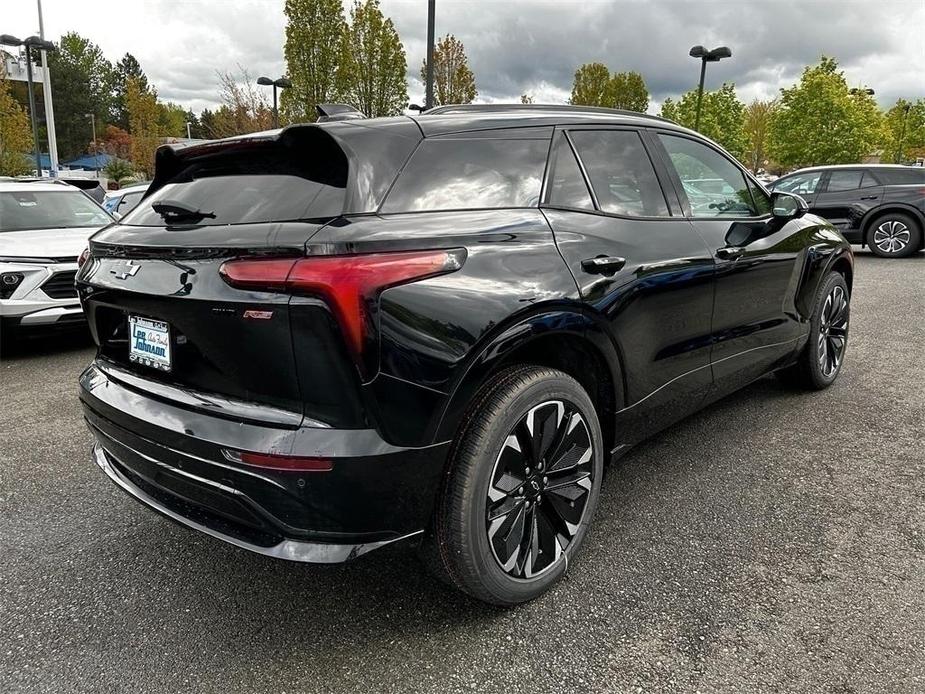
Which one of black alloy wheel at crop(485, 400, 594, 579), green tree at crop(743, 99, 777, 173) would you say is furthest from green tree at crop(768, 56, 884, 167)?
black alloy wheel at crop(485, 400, 594, 579)

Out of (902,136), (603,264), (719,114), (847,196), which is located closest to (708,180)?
(603,264)

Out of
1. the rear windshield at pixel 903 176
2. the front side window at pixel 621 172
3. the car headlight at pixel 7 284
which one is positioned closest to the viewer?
the front side window at pixel 621 172

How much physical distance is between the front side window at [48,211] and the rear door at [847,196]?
37.4 feet

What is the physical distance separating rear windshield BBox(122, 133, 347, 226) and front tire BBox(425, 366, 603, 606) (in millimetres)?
790

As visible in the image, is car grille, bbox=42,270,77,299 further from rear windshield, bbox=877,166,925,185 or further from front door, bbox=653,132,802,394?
rear windshield, bbox=877,166,925,185

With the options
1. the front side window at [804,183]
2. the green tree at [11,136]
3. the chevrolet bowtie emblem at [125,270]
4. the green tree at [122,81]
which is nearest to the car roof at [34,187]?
the chevrolet bowtie emblem at [125,270]

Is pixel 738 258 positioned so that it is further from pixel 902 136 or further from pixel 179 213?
pixel 902 136

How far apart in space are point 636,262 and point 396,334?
1206 millimetres

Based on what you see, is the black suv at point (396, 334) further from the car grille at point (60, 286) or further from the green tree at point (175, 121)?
the green tree at point (175, 121)

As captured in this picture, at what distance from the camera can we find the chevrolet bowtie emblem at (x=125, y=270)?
2.20m

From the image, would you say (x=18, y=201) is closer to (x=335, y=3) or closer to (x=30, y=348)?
(x=30, y=348)

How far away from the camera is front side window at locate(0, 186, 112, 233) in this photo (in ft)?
21.6

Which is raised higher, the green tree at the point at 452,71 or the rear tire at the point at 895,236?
the green tree at the point at 452,71

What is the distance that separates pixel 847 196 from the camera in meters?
12.2
